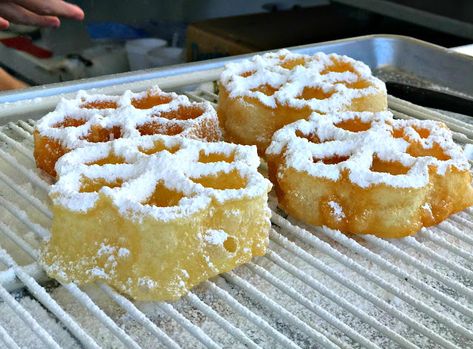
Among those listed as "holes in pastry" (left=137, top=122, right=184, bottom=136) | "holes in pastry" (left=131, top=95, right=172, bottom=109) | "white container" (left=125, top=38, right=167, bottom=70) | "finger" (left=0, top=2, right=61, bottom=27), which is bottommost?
"white container" (left=125, top=38, right=167, bottom=70)

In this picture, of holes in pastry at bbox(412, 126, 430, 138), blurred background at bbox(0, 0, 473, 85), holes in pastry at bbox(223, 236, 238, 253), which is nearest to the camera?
holes in pastry at bbox(223, 236, 238, 253)

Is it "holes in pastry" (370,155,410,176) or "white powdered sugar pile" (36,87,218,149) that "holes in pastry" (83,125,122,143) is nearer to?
"white powdered sugar pile" (36,87,218,149)

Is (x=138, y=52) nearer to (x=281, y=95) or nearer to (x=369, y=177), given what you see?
(x=281, y=95)

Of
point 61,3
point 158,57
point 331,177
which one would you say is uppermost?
point 331,177

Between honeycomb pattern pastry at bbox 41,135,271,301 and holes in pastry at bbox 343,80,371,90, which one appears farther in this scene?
holes in pastry at bbox 343,80,371,90

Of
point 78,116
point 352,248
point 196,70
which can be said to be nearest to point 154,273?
point 352,248

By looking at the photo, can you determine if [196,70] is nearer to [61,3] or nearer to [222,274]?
[61,3]

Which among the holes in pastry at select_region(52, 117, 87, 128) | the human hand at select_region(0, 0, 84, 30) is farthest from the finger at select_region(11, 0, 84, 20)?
the holes in pastry at select_region(52, 117, 87, 128)

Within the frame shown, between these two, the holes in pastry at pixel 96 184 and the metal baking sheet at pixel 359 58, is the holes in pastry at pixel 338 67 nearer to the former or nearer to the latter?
the metal baking sheet at pixel 359 58
